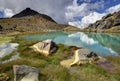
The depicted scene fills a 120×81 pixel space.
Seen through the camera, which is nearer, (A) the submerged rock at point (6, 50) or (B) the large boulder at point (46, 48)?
(B) the large boulder at point (46, 48)

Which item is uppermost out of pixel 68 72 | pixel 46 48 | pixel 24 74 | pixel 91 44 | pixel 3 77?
pixel 46 48

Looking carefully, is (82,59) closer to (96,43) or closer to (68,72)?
(68,72)

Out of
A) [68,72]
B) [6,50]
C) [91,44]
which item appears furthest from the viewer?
[91,44]

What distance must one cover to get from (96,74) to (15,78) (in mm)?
10564

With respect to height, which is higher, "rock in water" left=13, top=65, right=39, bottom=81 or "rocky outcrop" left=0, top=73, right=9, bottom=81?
"rock in water" left=13, top=65, right=39, bottom=81

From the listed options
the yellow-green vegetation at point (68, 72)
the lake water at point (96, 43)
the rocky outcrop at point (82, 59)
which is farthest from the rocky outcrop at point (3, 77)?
the lake water at point (96, 43)

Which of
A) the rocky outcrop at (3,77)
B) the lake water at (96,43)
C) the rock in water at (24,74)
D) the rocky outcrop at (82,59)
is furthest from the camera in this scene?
the lake water at (96,43)

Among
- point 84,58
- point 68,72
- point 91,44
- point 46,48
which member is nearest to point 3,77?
point 68,72

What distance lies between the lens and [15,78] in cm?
2525

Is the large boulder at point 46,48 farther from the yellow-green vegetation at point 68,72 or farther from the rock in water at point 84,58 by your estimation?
the rock in water at point 84,58

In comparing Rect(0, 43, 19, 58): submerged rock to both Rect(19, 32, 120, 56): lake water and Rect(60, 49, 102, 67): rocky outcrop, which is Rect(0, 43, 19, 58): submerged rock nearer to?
Rect(60, 49, 102, 67): rocky outcrop

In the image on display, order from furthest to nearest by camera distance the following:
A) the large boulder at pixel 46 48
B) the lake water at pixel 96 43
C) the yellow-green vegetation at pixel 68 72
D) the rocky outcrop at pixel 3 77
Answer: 1. the lake water at pixel 96 43
2. the large boulder at pixel 46 48
3. the yellow-green vegetation at pixel 68 72
4. the rocky outcrop at pixel 3 77

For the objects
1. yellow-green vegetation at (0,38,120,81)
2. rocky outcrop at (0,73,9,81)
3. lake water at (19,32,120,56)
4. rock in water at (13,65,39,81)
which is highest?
rock in water at (13,65,39,81)

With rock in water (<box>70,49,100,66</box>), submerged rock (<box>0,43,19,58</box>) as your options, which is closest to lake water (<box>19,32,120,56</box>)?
rock in water (<box>70,49,100,66</box>)
